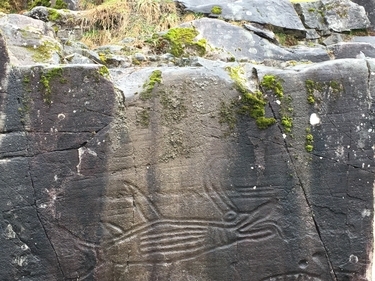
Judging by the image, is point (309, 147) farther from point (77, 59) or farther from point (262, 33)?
point (77, 59)

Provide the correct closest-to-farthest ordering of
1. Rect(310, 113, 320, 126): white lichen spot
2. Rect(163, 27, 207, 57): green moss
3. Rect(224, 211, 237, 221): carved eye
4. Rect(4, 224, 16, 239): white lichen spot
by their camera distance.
Result: Rect(4, 224, 16, 239): white lichen spot → Rect(224, 211, 237, 221): carved eye → Rect(310, 113, 320, 126): white lichen spot → Rect(163, 27, 207, 57): green moss

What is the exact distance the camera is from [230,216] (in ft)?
17.0

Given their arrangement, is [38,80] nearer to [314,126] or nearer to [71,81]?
[71,81]

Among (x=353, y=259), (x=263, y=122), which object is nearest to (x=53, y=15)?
(x=263, y=122)

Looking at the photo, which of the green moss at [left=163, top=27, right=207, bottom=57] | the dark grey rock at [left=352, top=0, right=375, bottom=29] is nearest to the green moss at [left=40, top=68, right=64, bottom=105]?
the green moss at [left=163, top=27, right=207, bottom=57]

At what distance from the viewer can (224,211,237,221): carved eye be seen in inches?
204

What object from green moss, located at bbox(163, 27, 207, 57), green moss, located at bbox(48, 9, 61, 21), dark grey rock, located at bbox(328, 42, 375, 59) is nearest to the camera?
green moss, located at bbox(163, 27, 207, 57)

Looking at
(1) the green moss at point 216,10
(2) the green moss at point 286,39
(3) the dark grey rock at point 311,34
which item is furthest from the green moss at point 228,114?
(3) the dark grey rock at point 311,34

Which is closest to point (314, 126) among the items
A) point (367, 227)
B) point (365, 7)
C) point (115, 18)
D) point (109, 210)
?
point (367, 227)

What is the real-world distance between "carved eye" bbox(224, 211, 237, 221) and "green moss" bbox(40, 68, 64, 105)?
191cm

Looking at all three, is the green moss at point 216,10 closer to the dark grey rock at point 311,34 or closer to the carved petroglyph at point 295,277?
the dark grey rock at point 311,34

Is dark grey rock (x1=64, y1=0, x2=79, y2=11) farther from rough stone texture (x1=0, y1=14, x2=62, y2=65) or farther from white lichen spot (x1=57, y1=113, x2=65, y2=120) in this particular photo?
white lichen spot (x1=57, y1=113, x2=65, y2=120)

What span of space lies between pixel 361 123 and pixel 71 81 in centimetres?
274

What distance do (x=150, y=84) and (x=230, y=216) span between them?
1.43 m
